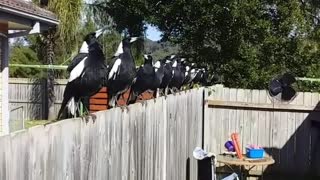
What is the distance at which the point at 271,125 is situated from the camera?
911 centimetres

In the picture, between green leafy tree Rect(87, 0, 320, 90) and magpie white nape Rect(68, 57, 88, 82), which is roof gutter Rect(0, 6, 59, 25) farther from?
green leafy tree Rect(87, 0, 320, 90)

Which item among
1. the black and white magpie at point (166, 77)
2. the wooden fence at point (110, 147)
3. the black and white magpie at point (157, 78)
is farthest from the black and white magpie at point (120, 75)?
the black and white magpie at point (166, 77)

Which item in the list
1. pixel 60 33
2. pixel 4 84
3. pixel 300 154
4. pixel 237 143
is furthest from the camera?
pixel 60 33

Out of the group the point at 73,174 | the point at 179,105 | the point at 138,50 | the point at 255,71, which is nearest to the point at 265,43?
the point at 255,71

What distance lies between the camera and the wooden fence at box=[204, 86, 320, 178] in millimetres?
8875

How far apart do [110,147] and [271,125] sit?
20.3 ft

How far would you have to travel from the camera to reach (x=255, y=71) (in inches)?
505

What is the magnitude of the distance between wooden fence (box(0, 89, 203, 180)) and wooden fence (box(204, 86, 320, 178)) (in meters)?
2.38

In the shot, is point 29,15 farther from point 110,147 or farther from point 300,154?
point 300,154

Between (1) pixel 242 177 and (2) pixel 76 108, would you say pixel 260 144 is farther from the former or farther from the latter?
(2) pixel 76 108

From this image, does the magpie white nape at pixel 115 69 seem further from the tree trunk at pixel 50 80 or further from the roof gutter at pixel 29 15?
the tree trunk at pixel 50 80

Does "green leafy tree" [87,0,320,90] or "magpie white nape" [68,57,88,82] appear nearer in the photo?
"magpie white nape" [68,57,88,82]

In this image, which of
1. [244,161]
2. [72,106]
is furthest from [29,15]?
[72,106]

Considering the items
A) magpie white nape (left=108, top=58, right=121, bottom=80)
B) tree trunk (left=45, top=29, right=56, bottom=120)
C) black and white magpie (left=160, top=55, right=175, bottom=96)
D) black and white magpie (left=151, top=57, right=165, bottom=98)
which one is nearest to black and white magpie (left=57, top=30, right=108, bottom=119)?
magpie white nape (left=108, top=58, right=121, bottom=80)
